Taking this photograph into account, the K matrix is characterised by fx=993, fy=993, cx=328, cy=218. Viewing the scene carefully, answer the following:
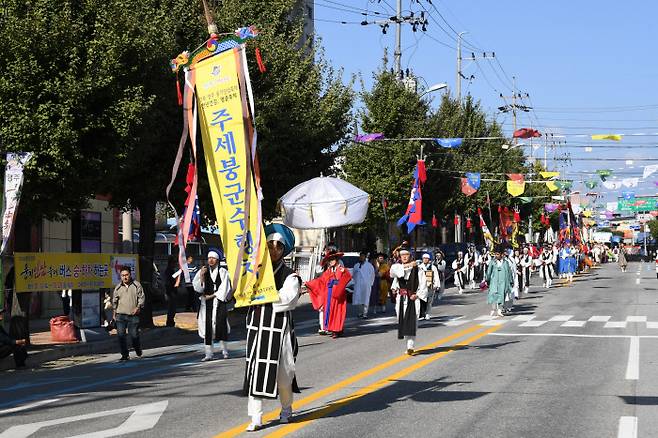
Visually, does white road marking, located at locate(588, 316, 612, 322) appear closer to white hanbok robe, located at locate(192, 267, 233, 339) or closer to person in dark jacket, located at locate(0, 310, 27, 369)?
white hanbok robe, located at locate(192, 267, 233, 339)

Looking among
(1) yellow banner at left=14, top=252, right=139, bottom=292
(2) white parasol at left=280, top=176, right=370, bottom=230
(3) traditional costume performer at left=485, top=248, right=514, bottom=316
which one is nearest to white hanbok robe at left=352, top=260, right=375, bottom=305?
(3) traditional costume performer at left=485, top=248, right=514, bottom=316

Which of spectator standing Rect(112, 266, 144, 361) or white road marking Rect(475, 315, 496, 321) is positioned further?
white road marking Rect(475, 315, 496, 321)

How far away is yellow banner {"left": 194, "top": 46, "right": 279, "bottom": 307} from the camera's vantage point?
9.24 meters

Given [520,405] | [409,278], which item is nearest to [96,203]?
[409,278]

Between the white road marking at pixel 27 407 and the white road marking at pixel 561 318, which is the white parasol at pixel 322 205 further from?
the white road marking at pixel 27 407

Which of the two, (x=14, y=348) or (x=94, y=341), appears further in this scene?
(x=94, y=341)

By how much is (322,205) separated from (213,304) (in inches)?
223

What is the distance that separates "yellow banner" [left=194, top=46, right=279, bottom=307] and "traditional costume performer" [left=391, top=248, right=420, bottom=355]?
22.3 ft

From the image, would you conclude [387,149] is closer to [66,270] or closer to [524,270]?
[524,270]

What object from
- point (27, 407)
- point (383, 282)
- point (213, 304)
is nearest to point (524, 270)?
point (383, 282)

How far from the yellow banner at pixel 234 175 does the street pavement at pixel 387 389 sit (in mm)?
1406

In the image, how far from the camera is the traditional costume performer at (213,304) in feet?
54.4

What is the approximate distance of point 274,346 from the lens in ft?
30.3

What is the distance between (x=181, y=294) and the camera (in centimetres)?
3195
